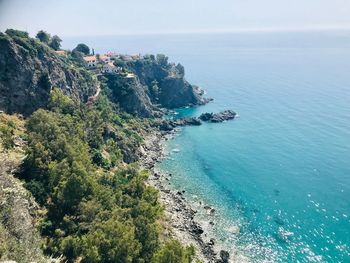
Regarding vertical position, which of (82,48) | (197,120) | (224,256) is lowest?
(197,120)

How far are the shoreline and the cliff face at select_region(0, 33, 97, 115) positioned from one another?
119 feet

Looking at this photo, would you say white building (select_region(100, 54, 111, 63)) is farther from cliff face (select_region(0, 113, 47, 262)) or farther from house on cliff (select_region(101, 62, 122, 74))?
cliff face (select_region(0, 113, 47, 262))

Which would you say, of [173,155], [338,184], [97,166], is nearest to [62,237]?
[97,166]

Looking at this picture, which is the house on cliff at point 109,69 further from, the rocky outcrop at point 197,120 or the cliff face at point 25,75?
the cliff face at point 25,75

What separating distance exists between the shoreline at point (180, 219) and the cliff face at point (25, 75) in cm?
3642

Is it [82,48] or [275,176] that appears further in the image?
[82,48]

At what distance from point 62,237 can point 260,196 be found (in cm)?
5388

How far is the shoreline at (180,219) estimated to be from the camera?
6681 centimetres

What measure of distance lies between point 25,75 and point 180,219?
185 ft

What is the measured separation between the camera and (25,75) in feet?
298

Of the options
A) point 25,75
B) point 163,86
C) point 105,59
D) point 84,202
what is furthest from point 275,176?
point 105,59

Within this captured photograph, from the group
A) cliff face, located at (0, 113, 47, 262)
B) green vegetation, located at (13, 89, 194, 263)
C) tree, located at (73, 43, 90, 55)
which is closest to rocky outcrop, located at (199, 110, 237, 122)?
green vegetation, located at (13, 89, 194, 263)

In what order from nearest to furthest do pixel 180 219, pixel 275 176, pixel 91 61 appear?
pixel 180 219 < pixel 275 176 < pixel 91 61

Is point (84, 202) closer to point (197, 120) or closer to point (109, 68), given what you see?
point (197, 120)
